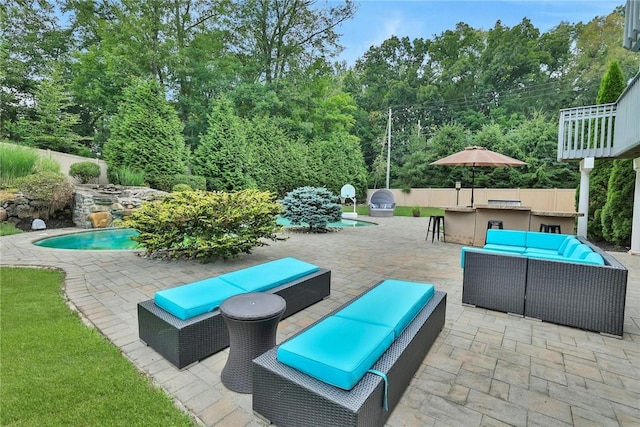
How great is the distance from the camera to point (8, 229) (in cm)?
756

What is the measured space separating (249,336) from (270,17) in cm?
2063

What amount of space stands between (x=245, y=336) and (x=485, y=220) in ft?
22.6

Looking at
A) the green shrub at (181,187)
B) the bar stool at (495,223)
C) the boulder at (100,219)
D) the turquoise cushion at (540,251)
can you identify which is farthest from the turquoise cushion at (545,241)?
the boulder at (100,219)

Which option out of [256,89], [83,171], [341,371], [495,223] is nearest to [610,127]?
[495,223]

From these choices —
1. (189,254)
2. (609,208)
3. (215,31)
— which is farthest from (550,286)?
(215,31)

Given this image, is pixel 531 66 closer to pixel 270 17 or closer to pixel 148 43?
pixel 270 17

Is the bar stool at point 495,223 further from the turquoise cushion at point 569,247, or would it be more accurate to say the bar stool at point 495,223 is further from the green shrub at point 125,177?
the green shrub at point 125,177

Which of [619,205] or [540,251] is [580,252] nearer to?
[540,251]

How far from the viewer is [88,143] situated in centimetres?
1786

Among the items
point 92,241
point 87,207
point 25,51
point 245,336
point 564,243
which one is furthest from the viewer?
point 25,51

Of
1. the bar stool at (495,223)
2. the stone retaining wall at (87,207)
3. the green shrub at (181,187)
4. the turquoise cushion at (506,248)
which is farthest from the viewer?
the green shrub at (181,187)

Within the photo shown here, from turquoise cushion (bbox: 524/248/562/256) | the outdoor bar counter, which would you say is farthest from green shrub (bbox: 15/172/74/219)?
turquoise cushion (bbox: 524/248/562/256)

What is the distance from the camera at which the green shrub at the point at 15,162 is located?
27.3ft

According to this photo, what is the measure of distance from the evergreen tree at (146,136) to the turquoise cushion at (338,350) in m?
11.8
